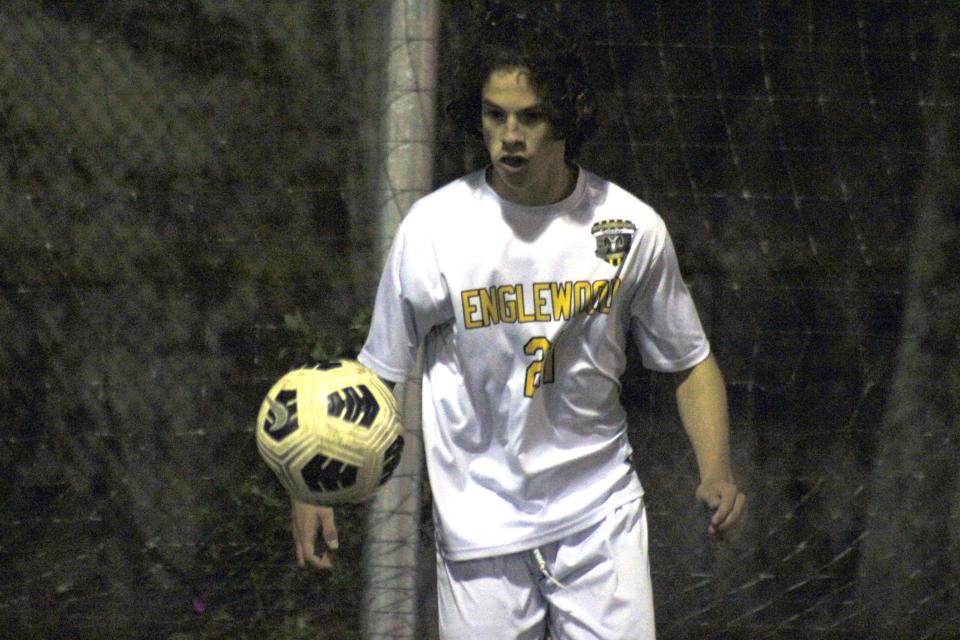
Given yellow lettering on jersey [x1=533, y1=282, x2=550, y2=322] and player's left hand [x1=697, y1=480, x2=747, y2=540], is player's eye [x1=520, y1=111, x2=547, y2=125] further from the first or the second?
player's left hand [x1=697, y1=480, x2=747, y2=540]

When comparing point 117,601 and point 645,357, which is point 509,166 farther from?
point 117,601

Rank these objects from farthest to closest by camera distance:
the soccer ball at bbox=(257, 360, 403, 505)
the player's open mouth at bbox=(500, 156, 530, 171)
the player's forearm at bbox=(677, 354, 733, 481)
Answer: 1. the player's forearm at bbox=(677, 354, 733, 481)
2. the player's open mouth at bbox=(500, 156, 530, 171)
3. the soccer ball at bbox=(257, 360, 403, 505)

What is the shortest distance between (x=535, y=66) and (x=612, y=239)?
440 mm

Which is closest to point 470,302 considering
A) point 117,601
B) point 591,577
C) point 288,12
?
point 591,577

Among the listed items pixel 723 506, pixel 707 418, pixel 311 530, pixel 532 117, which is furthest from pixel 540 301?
pixel 311 530

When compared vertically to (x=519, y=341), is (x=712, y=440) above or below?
below

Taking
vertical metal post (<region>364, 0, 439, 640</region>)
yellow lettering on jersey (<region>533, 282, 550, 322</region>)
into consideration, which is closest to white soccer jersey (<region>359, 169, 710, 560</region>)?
yellow lettering on jersey (<region>533, 282, 550, 322</region>)

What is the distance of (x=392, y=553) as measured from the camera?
4629 millimetres

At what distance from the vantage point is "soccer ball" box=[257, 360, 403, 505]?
321 centimetres

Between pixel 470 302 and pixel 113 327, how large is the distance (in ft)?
7.57

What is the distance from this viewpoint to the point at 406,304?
3.51m

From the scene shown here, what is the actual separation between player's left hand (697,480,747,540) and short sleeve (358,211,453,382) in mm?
736

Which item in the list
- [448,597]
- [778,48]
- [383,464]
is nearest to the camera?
[383,464]

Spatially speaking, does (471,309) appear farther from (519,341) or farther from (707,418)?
(707,418)
